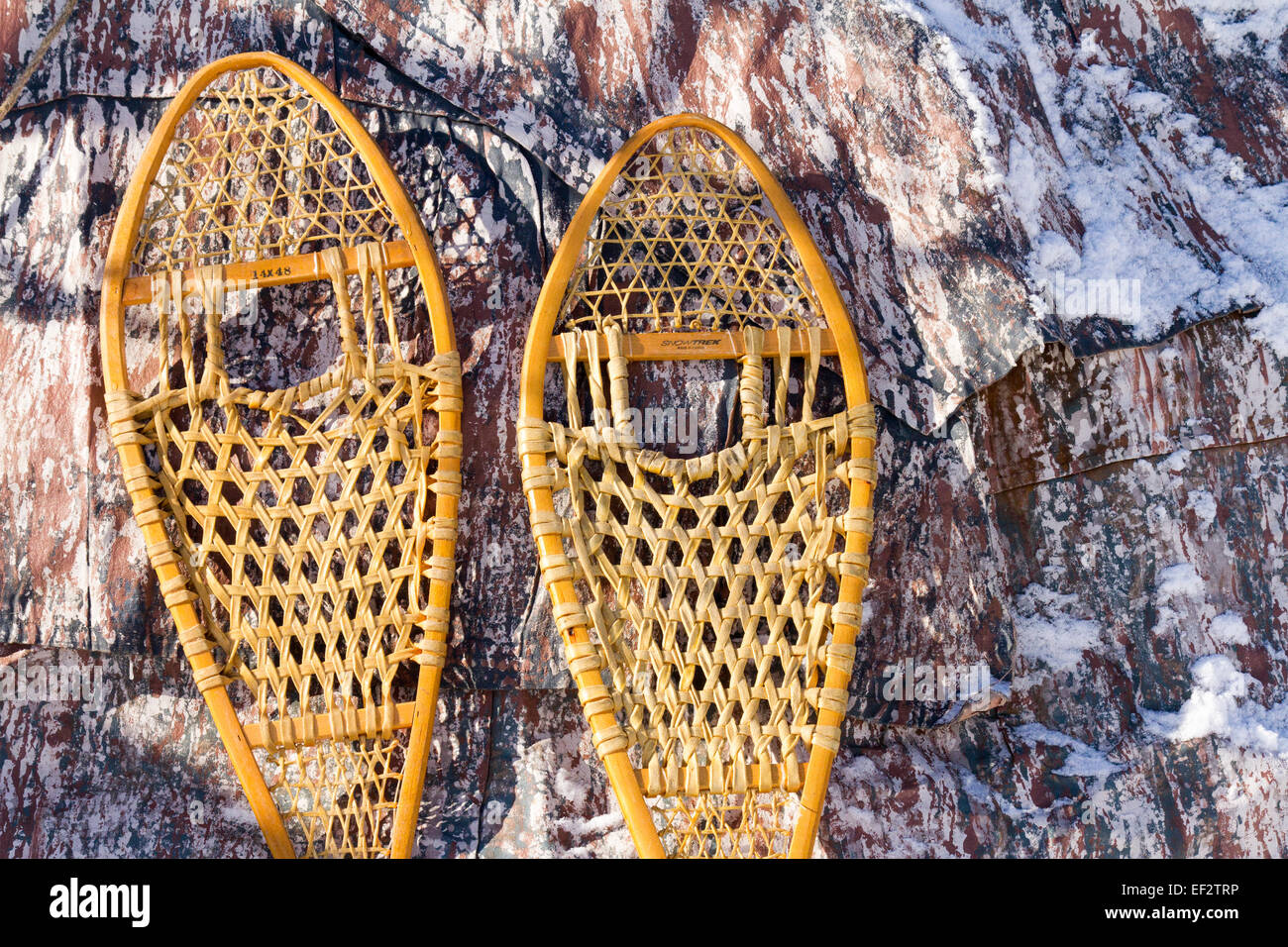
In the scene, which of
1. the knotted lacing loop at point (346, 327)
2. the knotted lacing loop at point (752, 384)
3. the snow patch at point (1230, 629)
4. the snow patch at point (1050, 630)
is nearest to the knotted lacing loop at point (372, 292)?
the knotted lacing loop at point (346, 327)

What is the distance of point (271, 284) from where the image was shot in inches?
78.7

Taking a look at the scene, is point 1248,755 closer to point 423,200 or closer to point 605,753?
point 605,753

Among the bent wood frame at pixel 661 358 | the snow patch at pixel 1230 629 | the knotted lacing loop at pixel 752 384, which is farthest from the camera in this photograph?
the snow patch at pixel 1230 629

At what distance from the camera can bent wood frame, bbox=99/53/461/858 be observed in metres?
1.85

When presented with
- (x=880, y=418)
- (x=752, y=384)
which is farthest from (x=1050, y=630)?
(x=752, y=384)

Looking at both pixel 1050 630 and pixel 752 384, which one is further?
pixel 1050 630

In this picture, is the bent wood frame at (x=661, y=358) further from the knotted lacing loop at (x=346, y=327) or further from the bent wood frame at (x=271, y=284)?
the knotted lacing loop at (x=346, y=327)

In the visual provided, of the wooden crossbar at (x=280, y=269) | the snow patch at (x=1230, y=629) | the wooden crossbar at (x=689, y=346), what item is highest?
the wooden crossbar at (x=280, y=269)

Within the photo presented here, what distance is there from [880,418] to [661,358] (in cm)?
46

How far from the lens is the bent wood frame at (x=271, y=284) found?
1854mm

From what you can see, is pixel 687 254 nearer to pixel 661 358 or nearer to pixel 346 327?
pixel 661 358

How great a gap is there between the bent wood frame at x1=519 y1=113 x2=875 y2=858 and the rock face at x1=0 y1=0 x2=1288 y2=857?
153 mm

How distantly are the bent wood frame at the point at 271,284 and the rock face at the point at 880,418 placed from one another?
0.14 meters

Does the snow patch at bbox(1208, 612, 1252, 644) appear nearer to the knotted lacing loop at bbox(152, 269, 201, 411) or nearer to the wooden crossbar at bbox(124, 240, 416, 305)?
the wooden crossbar at bbox(124, 240, 416, 305)
